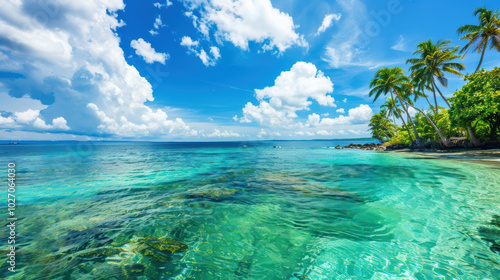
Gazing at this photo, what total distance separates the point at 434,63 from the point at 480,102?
11691 millimetres

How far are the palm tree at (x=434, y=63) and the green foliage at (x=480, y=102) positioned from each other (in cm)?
552

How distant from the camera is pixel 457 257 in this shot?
357 centimetres

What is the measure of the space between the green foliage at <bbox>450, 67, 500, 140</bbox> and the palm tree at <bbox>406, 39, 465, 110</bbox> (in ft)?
18.1

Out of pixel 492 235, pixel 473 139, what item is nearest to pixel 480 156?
pixel 473 139

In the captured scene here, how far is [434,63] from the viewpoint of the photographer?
89.1ft

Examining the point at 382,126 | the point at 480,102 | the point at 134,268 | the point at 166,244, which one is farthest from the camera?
the point at 382,126

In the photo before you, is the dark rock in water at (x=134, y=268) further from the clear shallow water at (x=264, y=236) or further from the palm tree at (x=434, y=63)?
the palm tree at (x=434, y=63)

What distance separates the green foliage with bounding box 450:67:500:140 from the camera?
59.2 ft

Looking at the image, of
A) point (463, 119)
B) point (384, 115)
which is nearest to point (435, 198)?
point (463, 119)

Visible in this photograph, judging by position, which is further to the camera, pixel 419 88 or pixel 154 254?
pixel 419 88

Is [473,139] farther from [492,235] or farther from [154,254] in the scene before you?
[154,254]

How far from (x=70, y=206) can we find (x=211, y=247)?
6.99 meters

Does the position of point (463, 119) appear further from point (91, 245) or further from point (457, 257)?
point (91, 245)

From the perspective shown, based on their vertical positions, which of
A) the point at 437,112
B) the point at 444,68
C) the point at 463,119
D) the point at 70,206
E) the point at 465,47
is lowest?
the point at 70,206
